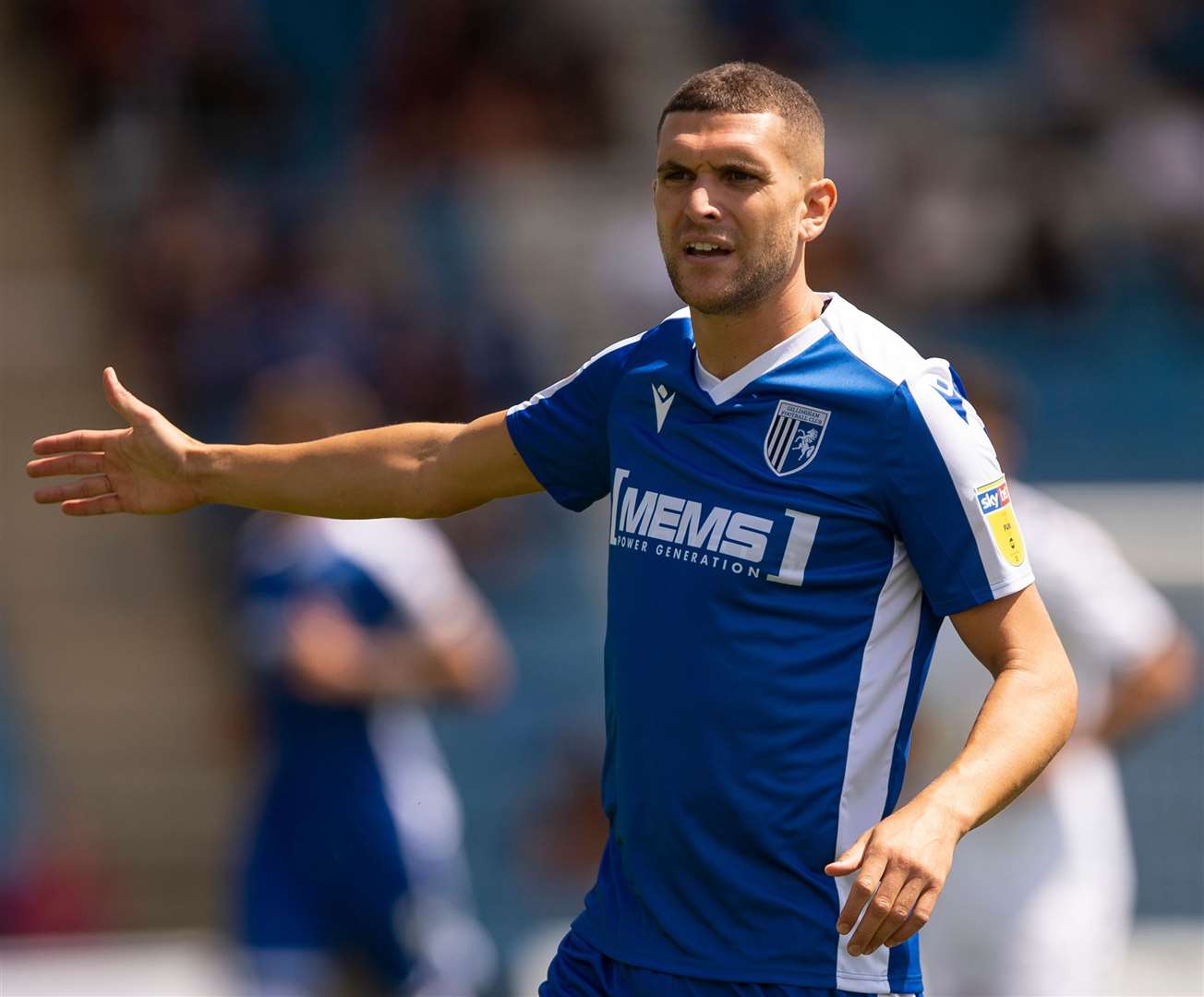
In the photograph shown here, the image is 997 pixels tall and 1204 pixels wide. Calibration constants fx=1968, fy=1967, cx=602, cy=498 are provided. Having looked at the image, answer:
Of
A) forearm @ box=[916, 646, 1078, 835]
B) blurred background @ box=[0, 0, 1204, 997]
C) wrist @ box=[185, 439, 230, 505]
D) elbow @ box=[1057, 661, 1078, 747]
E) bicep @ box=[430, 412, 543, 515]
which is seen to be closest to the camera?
forearm @ box=[916, 646, 1078, 835]

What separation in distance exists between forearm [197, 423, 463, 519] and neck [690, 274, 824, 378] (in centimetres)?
65

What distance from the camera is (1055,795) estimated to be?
229 inches

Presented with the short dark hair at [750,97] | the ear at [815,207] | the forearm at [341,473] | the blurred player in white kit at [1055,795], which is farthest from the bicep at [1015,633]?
the blurred player in white kit at [1055,795]

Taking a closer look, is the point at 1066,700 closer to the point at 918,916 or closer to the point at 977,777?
the point at 977,777

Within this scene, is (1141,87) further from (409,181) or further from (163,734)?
(163,734)

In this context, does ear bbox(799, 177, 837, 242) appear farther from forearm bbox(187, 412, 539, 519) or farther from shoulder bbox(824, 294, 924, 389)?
forearm bbox(187, 412, 539, 519)

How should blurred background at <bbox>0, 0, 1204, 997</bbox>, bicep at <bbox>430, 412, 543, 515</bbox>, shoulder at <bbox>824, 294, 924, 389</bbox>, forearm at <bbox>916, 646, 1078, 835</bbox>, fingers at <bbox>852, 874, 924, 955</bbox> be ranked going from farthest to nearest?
blurred background at <bbox>0, 0, 1204, 997</bbox> < bicep at <bbox>430, 412, 543, 515</bbox> < shoulder at <bbox>824, 294, 924, 389</bbox> < forearm at <bbox>916, 646, 1078, 835</bbox> < fingers at <bbox>852, 874, 924, 955</bbox>

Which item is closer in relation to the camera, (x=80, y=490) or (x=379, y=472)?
(x=379, y=472)

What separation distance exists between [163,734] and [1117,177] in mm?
6763

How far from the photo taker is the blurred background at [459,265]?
10.0m

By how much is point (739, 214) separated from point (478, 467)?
0.83m

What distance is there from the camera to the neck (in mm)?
3488

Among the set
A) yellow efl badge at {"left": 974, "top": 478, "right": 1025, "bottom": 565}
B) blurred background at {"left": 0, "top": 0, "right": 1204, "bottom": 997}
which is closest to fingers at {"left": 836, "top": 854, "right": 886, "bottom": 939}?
yellow efl badge at {"left": 974, "top": 478, "right": 1025, "bottom": 565}

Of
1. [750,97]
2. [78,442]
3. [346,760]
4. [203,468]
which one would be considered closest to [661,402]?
[750,97]
